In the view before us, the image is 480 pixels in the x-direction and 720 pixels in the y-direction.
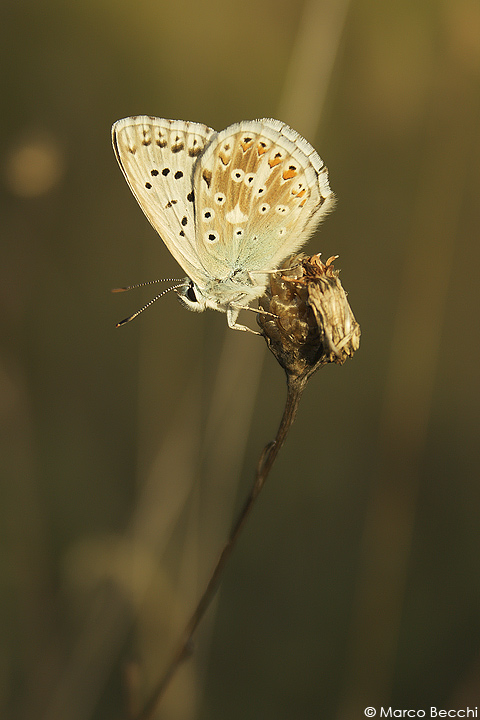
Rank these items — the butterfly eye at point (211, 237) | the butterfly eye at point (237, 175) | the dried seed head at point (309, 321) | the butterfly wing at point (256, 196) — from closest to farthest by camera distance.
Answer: the dried seed head at point (309, 321), the butterfly wing at point (256, 196), the butterfly eye at point (237, 175), the butterfly eye at point (211, 237)

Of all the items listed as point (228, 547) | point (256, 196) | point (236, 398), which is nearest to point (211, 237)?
point (256, 196)

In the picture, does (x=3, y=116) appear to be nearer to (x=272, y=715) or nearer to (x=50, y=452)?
(x=50, y=452)

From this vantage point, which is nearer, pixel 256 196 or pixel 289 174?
pixel 289 174

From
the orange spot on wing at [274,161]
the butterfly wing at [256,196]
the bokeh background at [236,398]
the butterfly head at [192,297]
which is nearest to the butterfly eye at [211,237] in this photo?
the butterfly wing at [256,196]

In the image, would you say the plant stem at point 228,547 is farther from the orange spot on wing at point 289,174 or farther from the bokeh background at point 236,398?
the bokeh background at point 236,398

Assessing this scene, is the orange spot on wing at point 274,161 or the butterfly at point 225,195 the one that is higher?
the orange spot on wing at point 274,161

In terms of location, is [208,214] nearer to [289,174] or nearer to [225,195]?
[225,195]

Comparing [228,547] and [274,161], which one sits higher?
[274,161]
